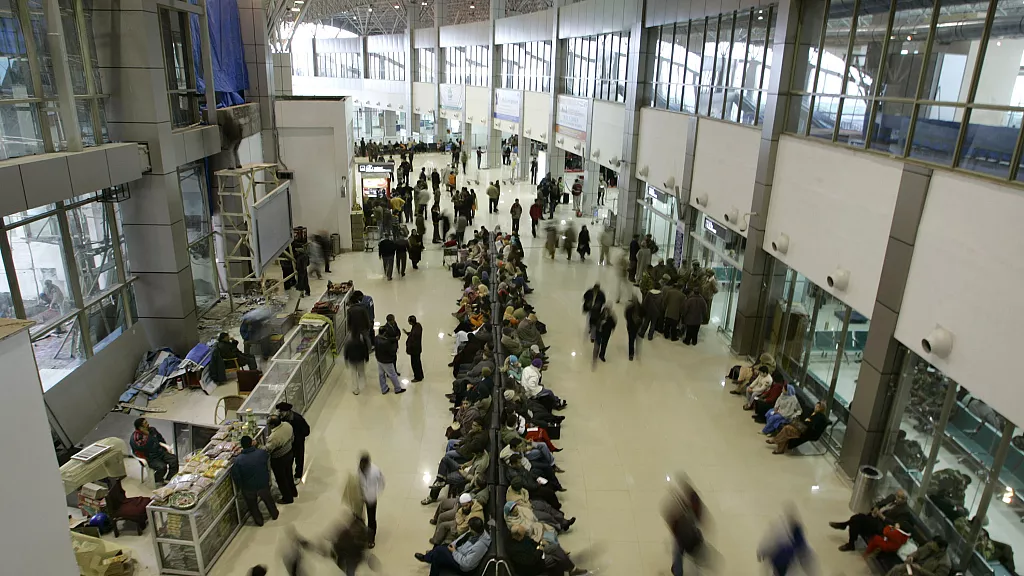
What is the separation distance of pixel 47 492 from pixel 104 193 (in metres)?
7.54

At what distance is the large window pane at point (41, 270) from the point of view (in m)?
8.85

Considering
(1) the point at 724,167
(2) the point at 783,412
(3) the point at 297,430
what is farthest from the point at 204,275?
(2) the point at 783,412

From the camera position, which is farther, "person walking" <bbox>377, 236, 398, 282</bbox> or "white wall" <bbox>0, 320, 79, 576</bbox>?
"person walking" <bbox>377, 236, 398, 282</bbox>

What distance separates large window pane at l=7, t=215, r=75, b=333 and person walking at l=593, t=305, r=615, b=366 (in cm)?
904

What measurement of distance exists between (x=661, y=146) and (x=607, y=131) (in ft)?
15.5

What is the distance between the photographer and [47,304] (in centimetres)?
938

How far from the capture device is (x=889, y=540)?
23.3ft

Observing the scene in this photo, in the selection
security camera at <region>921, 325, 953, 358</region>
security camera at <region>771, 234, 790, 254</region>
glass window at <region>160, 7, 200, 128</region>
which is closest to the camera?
security camera at <region>921, 325, 953, 358</region>

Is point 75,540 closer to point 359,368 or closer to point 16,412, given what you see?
point 16,412

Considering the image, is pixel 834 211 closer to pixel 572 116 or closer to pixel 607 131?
pixel 607 131

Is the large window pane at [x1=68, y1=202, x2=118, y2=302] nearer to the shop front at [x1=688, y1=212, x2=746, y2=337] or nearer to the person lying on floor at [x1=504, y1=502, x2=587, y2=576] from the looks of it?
the person lying on floor at [x1=504, y1=502, x2=587, y2=576]

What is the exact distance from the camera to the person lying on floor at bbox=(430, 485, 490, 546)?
6.86m

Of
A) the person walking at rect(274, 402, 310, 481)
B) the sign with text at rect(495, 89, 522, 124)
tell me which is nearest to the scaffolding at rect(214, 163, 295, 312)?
the person walking at rect(274, 402, 310, 481)

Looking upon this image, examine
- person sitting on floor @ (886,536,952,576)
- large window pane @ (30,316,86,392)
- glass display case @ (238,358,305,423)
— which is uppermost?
large window pane @ (30,316,86,392)
